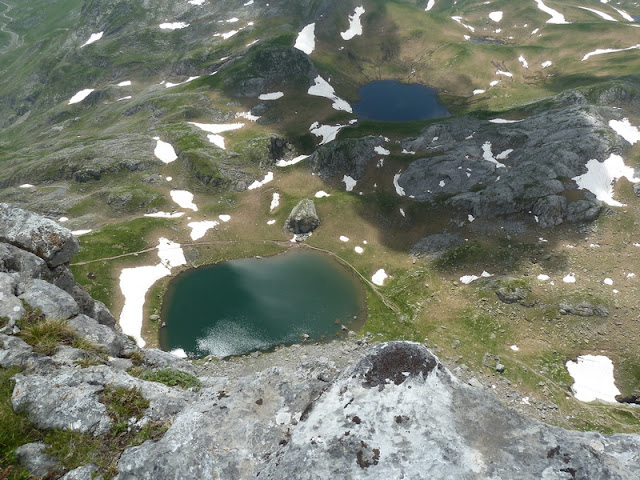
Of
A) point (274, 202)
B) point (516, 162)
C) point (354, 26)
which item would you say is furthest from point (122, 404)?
point (354, 26)

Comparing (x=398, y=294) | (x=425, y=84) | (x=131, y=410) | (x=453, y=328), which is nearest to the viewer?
(x=131, y=410)

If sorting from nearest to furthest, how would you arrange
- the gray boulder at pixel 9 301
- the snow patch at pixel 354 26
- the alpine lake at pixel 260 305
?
the gray boulder at pixel 9 301 → the alpine lake at pixel 260 305 → the snow patch at pixel 354 26

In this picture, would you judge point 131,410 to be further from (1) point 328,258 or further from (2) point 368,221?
(2) point 368,221

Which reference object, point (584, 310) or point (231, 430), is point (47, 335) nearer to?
point (231, 430)

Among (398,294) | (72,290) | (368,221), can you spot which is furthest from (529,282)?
(72,290)

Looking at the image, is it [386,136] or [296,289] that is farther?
[386,136]

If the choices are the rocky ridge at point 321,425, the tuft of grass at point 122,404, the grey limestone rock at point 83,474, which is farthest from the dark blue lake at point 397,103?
the grey limestone rock at point 83,474

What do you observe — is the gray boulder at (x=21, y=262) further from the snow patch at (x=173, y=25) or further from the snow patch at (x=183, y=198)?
the snow patch at (x=173, y=25)
